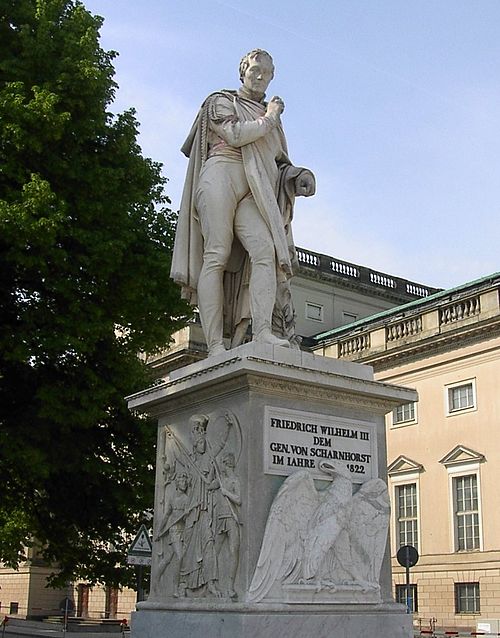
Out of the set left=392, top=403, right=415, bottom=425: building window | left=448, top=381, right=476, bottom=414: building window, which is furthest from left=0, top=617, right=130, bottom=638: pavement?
left=448, top=381, right=476, bottom=414: building window

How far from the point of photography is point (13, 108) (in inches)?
611

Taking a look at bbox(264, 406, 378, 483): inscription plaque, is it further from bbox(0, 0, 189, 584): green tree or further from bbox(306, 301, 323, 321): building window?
bbox(306, 301, 323, 321): building window

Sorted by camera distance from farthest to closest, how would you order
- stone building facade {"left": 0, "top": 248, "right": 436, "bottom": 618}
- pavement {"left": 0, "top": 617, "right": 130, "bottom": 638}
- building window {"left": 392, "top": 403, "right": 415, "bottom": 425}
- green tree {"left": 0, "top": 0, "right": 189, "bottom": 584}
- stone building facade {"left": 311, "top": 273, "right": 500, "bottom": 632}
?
stone building facade {"left": 0, "top": 248, "right": 436, "bottom": 618} < building window {"left": 392, "top": 403, "right": 415, "bottom": 425} < stone building facade {"left": 311, "top": 273, "right": 500, "bottom": 632} < pavement {"left": 0, "top": 617, "right": 130, "bottom": 638} < green tree {"left": 0, "top": 0, "right": 189, "bottom": 584}

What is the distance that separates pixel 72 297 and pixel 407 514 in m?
23.0

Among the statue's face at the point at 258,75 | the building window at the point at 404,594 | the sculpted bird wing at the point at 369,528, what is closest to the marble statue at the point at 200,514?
the sculpted bird wing at the point at 369,528

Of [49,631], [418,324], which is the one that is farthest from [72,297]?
[418,324]

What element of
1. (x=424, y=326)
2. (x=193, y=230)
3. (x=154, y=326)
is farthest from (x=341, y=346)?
(x=193, y=230)

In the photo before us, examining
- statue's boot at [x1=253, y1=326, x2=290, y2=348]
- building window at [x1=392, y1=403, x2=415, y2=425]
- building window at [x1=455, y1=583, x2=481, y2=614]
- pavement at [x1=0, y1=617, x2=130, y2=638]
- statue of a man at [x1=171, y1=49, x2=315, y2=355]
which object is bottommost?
pavement at [x1=0, y1=617, x2=130, y2=638]

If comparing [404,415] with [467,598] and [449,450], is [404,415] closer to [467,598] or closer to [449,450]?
[449,450]

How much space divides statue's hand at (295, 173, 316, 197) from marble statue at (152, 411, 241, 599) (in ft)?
7.04

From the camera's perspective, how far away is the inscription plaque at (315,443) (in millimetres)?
6523

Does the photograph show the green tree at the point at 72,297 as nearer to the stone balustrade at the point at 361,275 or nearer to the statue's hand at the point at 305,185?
the statue's hand at the point at 305,185

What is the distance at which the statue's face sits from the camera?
783 cm

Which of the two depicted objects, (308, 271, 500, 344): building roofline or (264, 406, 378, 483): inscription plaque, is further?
(308, 271, 500, 344): building roofline
